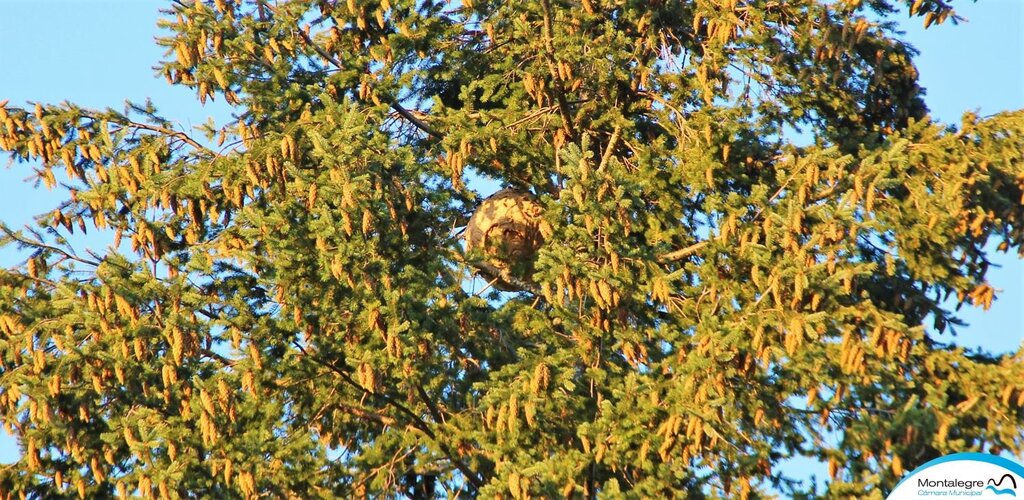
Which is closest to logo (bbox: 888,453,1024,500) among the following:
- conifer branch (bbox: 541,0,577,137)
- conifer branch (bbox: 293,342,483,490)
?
conifer branch (bbox: 293,342,483,490)

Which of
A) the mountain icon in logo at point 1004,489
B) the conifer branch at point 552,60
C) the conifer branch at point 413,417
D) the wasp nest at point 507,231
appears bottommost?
the mountain icon in logo at point 1004,489

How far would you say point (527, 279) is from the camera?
14.3m

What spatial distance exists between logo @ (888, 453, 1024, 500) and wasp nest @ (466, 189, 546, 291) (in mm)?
4124

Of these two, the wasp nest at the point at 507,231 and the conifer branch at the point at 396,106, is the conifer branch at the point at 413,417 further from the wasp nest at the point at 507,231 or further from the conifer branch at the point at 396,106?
the conifer branch at the point at 396,106

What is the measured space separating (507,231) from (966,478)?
4598 millimetres

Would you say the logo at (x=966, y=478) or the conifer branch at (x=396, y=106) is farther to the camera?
the conifer branch at (x=396, y=106)

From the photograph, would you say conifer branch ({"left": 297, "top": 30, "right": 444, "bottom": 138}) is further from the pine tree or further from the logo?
the logo

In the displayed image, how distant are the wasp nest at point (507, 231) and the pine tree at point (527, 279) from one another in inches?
9.2

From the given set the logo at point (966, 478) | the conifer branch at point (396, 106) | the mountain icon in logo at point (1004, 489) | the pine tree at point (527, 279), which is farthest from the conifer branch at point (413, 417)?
the mountain icon in logo at point (1004, 489)

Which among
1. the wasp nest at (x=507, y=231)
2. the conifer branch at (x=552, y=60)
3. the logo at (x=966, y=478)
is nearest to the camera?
the logo at (x=966, y=478)

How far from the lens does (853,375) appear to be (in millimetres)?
11680

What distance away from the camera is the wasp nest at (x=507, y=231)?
45.2 feet

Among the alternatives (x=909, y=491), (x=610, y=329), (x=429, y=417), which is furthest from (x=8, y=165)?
(x=909, y=491)

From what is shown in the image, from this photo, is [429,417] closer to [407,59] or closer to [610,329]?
[610,329]
